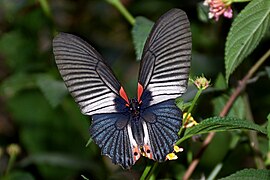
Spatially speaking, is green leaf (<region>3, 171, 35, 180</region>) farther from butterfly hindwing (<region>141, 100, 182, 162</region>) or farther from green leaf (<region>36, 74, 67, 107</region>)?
butterfly hindwing (<region>141, 100, 182, 162</region>)

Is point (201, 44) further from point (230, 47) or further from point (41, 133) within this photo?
point (230, 47)

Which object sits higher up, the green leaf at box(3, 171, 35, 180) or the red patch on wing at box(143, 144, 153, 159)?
the red patch on wing at box(143, 144, 153, 159)

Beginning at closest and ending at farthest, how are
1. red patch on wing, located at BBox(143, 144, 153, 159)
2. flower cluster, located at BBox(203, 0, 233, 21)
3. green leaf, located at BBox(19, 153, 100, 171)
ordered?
red patch on wing, located at BBox(143, 144, 153, 159) < flower cluster, located at BBox(203, 0, 233, 21) < green leaf, located at BBox(19, 153, 100, 171)

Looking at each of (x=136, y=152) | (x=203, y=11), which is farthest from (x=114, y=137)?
(x=203, y=11)

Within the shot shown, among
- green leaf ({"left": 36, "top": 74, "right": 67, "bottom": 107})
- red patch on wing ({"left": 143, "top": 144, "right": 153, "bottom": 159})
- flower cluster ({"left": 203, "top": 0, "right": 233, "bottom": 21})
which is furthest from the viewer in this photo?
green leaf ({"left": 36, "top": 74, "right": 67, "bottom": 107})

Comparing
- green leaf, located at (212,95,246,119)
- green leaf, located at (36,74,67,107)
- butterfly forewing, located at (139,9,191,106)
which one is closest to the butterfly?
butterfly forewing, located at (139,9,191,106)

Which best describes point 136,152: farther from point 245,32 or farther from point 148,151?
point 245,32

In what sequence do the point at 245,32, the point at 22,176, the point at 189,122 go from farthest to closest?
1. the point at 22,176
2. the point at 245,32
3. the point at 189,122

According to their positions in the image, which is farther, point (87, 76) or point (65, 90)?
point (65, 90)
